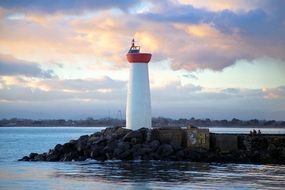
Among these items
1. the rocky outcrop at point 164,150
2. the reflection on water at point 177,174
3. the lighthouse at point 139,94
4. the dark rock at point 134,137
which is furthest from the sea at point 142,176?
the lighthouse at point 139,94

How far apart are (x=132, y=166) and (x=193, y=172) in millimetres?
3830

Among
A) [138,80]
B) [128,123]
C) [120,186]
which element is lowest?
[120,186]

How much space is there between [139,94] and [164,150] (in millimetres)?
5011

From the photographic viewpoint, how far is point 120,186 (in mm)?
18984

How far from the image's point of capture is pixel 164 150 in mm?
28688

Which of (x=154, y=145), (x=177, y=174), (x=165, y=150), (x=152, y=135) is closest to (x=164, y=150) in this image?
(x=165, y=150)

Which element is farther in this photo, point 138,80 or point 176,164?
point 138,80

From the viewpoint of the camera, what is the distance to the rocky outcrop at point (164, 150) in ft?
91.7

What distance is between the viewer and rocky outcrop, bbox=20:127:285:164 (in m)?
28.0

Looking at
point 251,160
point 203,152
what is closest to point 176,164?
point 203,152

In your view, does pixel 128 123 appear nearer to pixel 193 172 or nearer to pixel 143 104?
pixel 143 104

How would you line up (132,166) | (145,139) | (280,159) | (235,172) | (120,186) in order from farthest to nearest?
(145,139) < (280,159) < (132,166) < (235,172) < (120,186)

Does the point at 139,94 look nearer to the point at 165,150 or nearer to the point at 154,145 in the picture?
the point at 154,145

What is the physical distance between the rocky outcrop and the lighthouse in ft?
4.73
